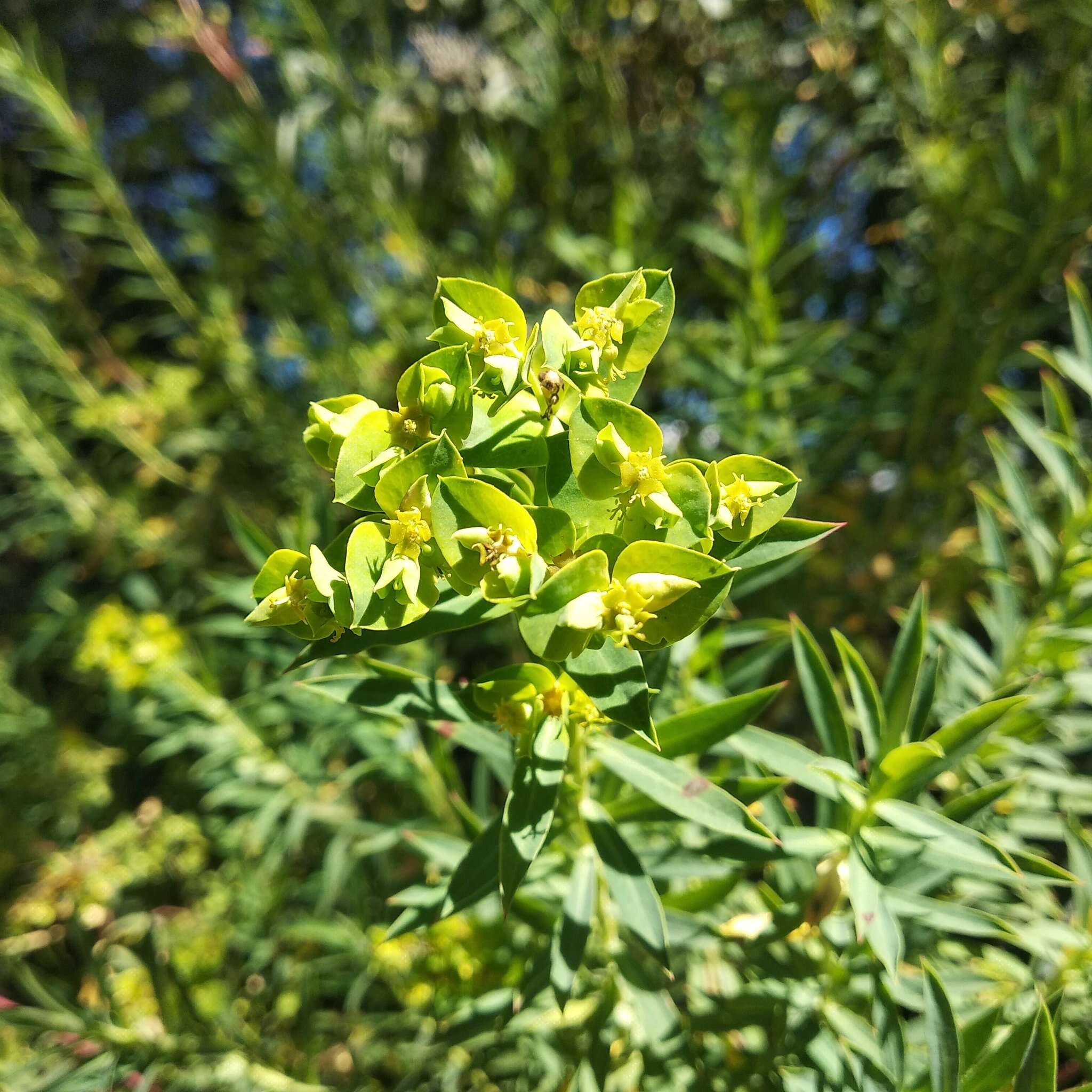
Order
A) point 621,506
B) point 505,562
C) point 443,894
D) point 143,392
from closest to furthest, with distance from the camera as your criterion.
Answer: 1. point 505,562
2. point 621,506
3. point 443,894
4. point 143,392

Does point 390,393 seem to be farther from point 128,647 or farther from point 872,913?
point 872,913

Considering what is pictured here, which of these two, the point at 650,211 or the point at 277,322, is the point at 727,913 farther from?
the point at 277,322

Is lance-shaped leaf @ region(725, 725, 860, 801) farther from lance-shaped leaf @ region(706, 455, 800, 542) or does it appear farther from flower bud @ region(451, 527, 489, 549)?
flower bud @ region(451, 527, 489, 549)

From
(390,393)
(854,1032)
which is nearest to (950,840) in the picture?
(854,1032)

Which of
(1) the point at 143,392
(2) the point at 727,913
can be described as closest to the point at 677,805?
(2) the point at 727,913

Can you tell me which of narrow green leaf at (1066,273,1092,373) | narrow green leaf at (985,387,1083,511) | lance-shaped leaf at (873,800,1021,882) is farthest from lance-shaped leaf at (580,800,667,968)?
narrow green leaf at (1066,273,1092,373)

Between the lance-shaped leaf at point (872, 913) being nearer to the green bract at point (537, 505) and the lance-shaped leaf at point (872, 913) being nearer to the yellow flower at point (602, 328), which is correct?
the green bract at point (537, 505)
